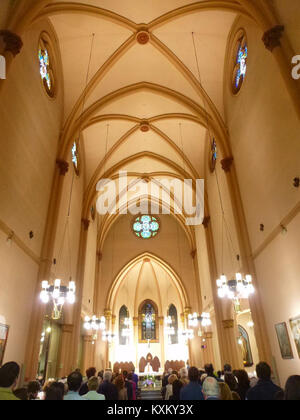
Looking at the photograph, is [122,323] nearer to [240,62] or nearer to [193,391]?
[240,62]

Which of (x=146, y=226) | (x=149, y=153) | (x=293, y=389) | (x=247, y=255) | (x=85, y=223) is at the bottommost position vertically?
(x=293, y=389)

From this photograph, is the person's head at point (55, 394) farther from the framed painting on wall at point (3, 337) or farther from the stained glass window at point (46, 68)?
the stained glass window at point (46, 68)

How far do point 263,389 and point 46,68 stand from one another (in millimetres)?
10615

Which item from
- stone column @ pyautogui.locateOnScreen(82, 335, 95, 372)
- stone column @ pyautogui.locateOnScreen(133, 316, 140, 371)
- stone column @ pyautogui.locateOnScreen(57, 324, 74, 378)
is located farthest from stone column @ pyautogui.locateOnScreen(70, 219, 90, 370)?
stone column @ pyautogui.locateOnScreen(133, 316, 140, 371)

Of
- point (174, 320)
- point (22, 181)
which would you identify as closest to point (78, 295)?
point (22, 181)

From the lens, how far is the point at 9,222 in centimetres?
692

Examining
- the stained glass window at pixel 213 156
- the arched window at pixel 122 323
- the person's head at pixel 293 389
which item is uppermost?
the stained glass window at pixel 213 156

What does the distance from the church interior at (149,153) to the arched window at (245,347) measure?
0.19 metres

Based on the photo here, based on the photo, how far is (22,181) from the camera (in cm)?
771

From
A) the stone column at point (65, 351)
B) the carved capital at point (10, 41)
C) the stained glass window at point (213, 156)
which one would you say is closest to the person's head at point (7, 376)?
the carved capital at point (10, 41)

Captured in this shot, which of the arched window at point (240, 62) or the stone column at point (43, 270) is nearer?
the stone column at point (43, 270)

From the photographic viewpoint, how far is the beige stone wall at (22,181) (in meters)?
6.80
